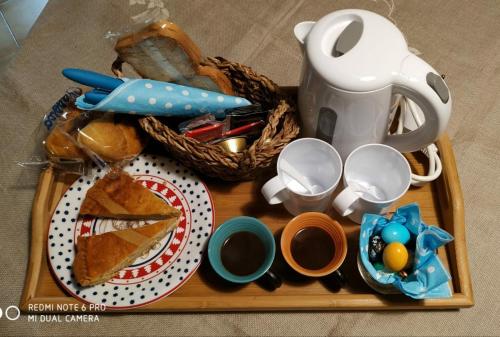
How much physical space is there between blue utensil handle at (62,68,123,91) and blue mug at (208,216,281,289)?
0.93 feet

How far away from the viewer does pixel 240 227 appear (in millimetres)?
708

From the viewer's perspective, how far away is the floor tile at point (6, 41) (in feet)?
4.40

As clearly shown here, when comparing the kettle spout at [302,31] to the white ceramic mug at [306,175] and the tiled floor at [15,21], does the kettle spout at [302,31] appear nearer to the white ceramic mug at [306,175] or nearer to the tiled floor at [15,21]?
the white ceramic mug at [306,175]

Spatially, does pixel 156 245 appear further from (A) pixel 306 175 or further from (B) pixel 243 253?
(A) pixel 306 175

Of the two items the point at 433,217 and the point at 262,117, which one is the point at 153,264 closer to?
the point at 262,117

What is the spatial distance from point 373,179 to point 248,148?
218 mm

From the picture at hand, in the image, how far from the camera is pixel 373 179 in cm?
74

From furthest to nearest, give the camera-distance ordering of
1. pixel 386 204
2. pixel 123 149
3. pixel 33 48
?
pixel 33 48 → pixel 123 149 → pixel 386 204

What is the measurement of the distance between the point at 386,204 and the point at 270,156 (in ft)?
0.62

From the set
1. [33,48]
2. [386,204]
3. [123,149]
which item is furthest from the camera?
[33,48]

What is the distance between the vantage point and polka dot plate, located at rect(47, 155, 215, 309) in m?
0.70

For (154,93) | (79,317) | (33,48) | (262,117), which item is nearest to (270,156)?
(262,117)

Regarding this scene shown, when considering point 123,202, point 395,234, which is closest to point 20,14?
point 123,202

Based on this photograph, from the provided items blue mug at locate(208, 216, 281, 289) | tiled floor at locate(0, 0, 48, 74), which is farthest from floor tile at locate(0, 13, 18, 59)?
blue mug at locate(208, 216, 281, 289)
